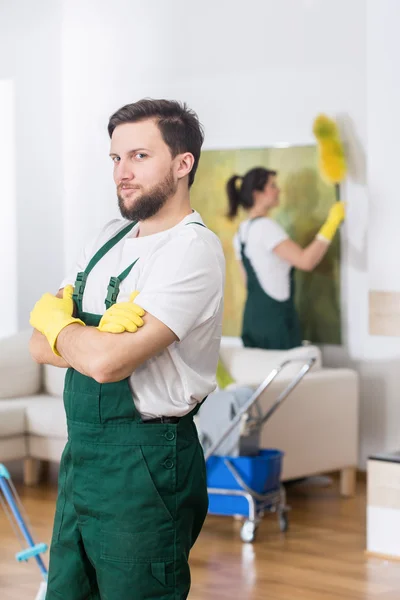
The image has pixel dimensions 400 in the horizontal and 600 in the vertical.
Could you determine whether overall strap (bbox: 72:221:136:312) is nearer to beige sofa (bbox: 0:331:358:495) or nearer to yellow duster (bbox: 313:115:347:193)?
beige sofa (bbox: 0:331:358:495)

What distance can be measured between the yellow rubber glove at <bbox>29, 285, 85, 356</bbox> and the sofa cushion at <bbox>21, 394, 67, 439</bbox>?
333cm

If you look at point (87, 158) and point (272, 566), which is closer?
point (272, 566)

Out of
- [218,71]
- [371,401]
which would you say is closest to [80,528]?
[371,401]

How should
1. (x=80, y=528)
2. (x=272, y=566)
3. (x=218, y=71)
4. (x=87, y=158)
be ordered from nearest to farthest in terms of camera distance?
(x=80, y=528) → (x=272, y=566) → (x=218, y=71) → (x=87, y=158)

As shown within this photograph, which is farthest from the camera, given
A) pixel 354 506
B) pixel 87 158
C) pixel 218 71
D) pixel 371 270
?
pixel 87 158

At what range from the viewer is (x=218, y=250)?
2.02m

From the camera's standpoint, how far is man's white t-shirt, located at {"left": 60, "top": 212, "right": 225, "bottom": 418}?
192cm

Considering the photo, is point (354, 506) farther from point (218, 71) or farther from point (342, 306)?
point (218, 71)

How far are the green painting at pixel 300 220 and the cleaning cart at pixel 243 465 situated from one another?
1.16m

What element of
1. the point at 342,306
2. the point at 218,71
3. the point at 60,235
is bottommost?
the point at 342,306

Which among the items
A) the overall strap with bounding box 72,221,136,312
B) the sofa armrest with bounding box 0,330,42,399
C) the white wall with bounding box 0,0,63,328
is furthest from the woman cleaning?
the overall strap with bounding box 72,221,136,312

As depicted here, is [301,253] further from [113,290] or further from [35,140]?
[113,290]

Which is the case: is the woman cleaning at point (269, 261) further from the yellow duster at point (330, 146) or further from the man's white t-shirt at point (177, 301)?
the man's white t-shirt at point (177, 301)

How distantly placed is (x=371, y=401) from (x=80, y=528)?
3.96m
